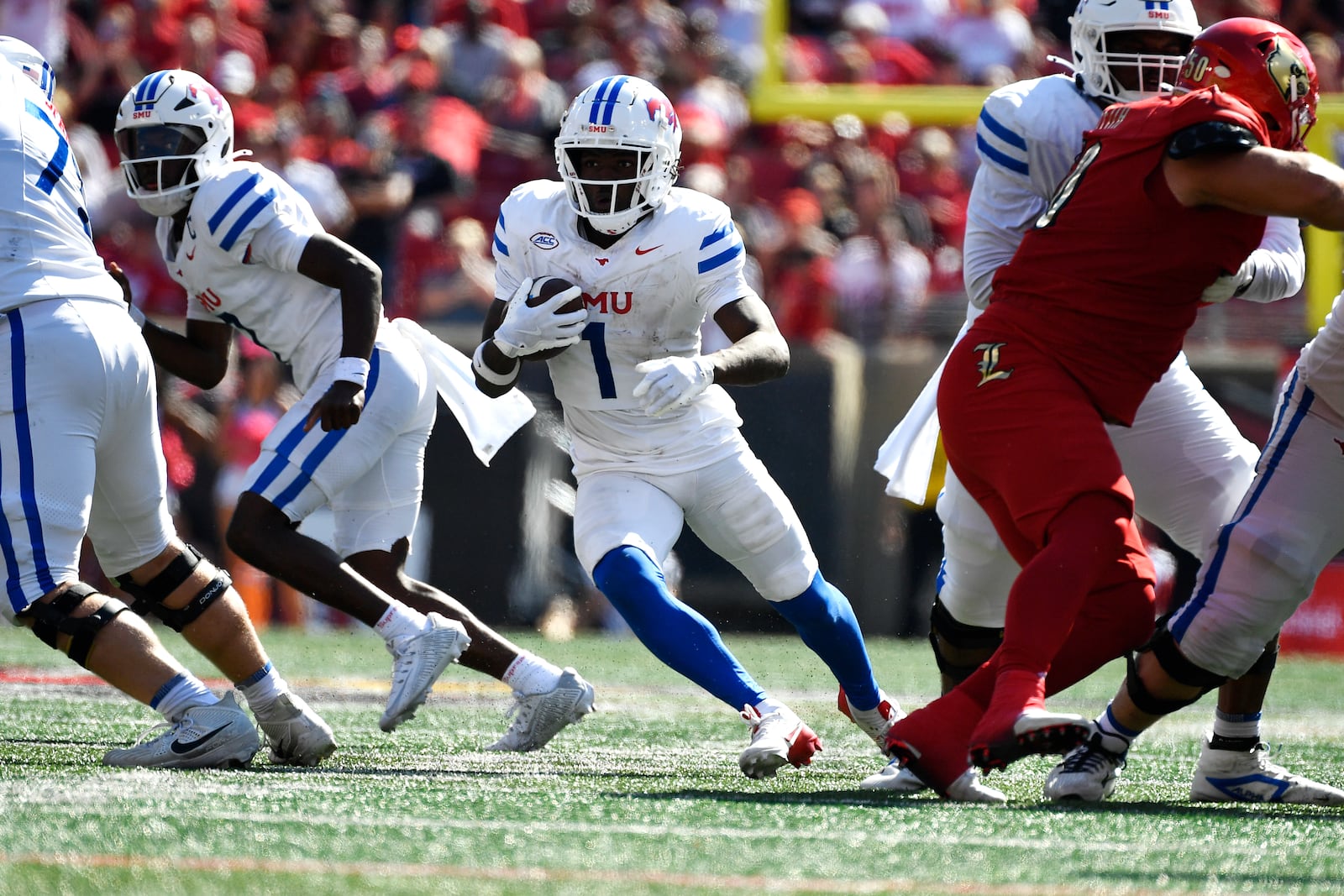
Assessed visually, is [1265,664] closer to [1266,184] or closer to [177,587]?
[1266,184]

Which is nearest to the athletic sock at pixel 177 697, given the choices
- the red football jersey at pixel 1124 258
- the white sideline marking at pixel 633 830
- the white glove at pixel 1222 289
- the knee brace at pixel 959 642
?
the white sideline marking at pixel 633 830

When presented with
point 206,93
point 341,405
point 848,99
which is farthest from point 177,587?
point 848,99

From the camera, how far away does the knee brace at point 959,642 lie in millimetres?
4242

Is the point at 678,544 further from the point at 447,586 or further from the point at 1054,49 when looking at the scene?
the point at 1054,49

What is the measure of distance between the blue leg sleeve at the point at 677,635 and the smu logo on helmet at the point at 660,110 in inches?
40.6

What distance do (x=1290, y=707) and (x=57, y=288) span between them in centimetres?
445

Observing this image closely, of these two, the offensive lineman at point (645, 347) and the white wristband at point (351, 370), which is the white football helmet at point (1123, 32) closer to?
the offensive lineman at point (645, 347)

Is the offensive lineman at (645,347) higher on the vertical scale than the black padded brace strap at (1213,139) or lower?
lower

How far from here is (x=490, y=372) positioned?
411 cm

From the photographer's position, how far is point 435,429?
30.2 ft

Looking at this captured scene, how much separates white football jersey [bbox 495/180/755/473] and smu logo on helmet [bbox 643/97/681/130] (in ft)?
0.59

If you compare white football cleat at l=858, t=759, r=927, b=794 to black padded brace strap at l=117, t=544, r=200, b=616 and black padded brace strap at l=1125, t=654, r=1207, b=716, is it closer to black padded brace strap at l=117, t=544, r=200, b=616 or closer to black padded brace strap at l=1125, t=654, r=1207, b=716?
black padded brace strap at l=1125, t=654, r=1207, b=716

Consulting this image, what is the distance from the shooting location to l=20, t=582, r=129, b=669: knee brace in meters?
3.59

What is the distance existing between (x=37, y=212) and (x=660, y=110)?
1400 millimetres
